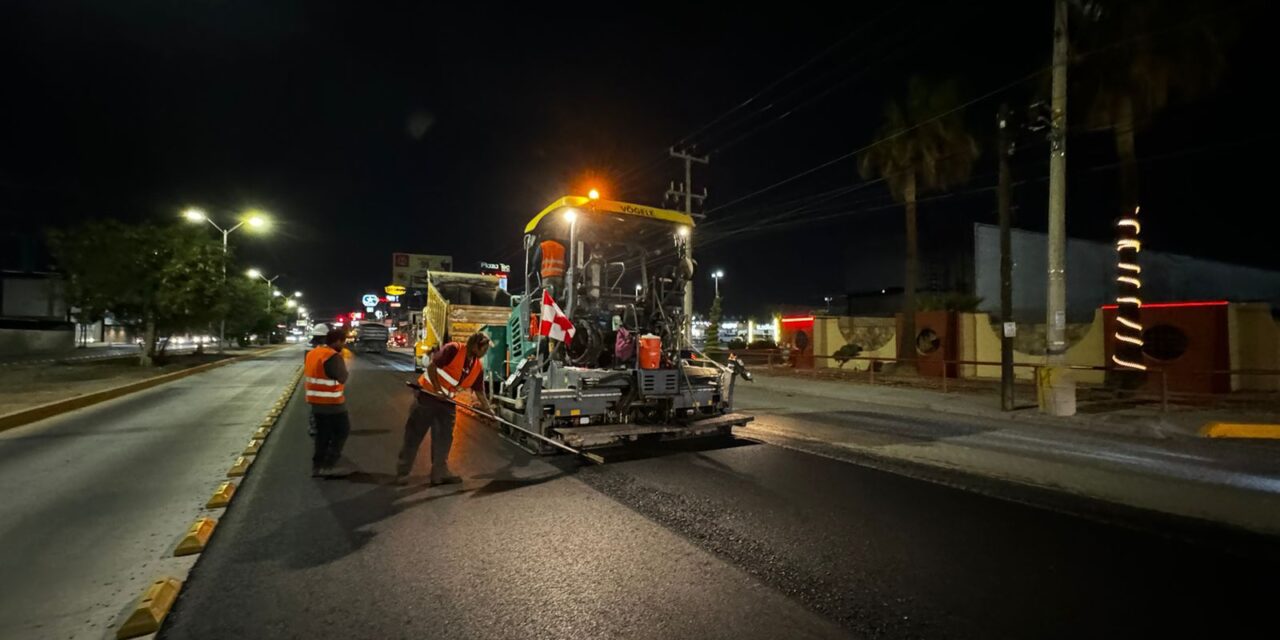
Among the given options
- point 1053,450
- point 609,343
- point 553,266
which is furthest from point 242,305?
point 1053,450

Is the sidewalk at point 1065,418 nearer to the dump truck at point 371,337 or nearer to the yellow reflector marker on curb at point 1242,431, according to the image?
the yellow reflector marker on curb at point 1242,431

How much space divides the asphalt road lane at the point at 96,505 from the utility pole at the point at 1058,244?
1364 cm

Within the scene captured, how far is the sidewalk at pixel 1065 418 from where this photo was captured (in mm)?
10789

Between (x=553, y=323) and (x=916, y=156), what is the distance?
18852mm

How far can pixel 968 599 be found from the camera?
149 inches

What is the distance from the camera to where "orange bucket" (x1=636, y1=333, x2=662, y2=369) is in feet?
25.6

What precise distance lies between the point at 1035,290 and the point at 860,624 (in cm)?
3003

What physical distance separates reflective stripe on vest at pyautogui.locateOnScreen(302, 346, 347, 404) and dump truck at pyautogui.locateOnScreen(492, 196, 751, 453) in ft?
6.75

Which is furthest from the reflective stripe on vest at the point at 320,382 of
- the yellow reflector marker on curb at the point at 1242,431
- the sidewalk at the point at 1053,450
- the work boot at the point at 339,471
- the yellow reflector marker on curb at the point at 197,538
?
the yellow reflector marker on curb at the point at 1242,431

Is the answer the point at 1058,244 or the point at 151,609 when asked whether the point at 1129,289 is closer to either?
the point at 1058,244

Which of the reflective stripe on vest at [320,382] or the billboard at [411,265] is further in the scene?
the billboard at [411,265]

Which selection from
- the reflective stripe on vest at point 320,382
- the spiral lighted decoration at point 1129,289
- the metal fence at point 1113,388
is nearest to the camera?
the reflective stripe on vest at point 320,382

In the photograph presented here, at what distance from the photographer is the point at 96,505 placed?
5605 millimetres

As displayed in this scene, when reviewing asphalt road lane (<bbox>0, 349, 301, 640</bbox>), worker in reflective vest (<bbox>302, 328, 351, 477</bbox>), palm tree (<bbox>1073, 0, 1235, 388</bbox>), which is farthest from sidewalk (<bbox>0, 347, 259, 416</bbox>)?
palm tree (<bbox>1073, 0, 1235, 388</bbox>)
